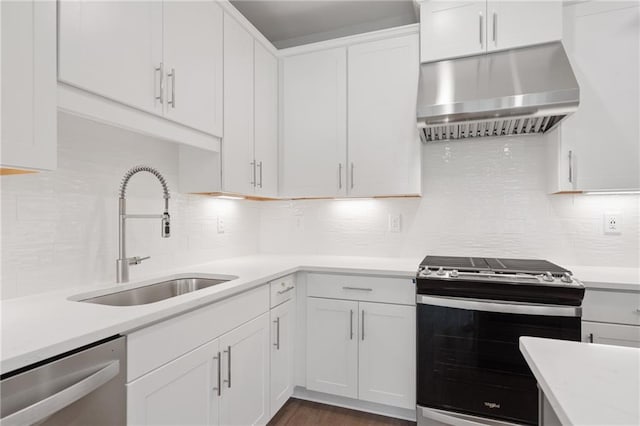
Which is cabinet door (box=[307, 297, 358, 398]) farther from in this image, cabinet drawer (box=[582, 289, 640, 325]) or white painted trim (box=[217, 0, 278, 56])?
white painted trim (box=[217, 0, 278, 56])

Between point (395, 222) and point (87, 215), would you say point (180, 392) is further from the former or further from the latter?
point (395, 222)

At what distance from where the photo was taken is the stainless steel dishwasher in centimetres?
80

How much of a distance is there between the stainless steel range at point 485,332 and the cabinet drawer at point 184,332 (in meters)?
0.92

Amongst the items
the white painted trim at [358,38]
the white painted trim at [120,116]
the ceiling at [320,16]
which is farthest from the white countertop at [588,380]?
the ceiling at [320,16]

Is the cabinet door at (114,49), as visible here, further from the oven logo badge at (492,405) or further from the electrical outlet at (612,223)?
the electrical outlet at (612,223)

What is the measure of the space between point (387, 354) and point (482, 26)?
2008mm

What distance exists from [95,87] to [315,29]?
201 centimetres

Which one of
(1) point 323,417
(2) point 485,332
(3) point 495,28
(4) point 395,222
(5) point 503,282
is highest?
(3) point 495,28

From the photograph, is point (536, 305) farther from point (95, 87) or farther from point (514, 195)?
point (95, 87)

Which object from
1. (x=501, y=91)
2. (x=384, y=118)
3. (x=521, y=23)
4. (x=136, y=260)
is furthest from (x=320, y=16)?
(x=136, y=260)

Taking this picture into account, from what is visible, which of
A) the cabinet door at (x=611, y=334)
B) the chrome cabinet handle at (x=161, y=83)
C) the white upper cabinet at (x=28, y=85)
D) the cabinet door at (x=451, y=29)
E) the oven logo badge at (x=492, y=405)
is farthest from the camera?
the cabinet door at (x=451, y=29)

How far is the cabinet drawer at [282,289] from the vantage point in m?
1.98

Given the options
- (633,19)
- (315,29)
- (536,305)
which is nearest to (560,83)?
(633,19)

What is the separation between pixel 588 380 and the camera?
0.66 metres
